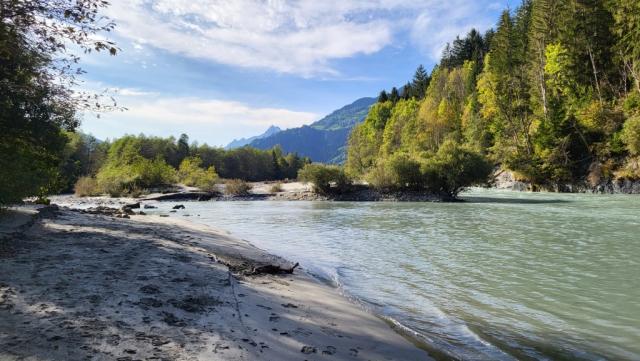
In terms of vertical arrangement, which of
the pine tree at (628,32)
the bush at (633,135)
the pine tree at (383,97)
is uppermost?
the pine tree at (383,97)

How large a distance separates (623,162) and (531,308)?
46.2 m

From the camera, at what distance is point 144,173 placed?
65.3 m

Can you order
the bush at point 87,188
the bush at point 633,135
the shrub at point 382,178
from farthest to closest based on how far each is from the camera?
the bush at point 87,188, the shrub at point 382,178, the bush at point 633,135

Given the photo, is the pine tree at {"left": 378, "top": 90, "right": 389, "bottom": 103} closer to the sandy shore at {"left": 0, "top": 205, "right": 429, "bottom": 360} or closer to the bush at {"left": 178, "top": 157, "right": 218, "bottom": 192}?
the bush at {"left": 178, "top": 157, "right": 218, "bottom": 192}

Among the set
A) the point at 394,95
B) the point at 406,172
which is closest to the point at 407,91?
the point at 394,95

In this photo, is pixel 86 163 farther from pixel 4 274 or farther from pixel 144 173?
pixel 4 274

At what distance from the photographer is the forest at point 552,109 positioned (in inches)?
1793

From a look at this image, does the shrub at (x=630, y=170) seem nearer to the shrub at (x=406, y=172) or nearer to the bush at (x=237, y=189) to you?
the shrub at (x=406, y=172)

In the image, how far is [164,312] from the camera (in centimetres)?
636

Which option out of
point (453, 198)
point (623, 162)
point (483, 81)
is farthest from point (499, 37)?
point (453, 198)

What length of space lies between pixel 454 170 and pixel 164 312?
134ft

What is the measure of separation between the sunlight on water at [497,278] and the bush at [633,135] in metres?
23.7

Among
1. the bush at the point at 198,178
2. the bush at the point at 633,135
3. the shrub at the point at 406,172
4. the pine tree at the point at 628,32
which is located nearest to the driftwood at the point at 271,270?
the shrub at the point at 406,172

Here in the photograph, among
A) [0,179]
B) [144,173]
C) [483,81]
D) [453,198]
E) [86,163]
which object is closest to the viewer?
[0,179]
